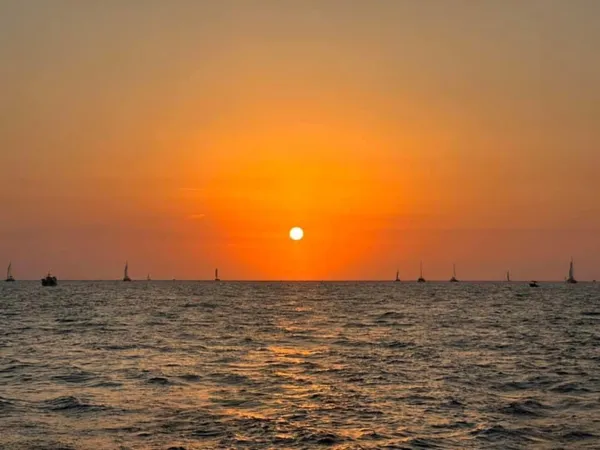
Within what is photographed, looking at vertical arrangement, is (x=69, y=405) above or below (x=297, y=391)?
below

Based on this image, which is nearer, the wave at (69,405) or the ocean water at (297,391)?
the ocean water at (297,391)

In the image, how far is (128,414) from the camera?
26.5m

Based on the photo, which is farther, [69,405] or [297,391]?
[297,391]

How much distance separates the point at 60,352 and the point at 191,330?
20.6 meters

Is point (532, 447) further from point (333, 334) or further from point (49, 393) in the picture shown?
point (333, 334)

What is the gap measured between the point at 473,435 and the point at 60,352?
33955 millimetres

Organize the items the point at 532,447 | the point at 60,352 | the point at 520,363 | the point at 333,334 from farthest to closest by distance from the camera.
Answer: the point at 333,334 → the point at 60,352 → the point at 520,363 → the point at 532,447

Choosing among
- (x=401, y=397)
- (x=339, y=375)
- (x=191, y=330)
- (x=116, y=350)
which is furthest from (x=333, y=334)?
(x=401, y=397)

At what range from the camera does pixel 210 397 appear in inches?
1195

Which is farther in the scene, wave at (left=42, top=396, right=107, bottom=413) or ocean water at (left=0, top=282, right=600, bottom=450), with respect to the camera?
wave at (left=42, top=396, right=107, bottom=413)

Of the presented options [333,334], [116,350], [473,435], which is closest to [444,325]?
[333,334]

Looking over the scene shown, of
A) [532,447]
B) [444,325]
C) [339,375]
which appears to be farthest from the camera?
[444,325]

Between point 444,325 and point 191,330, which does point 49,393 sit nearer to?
point 191,330

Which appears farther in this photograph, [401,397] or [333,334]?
[333,334]
